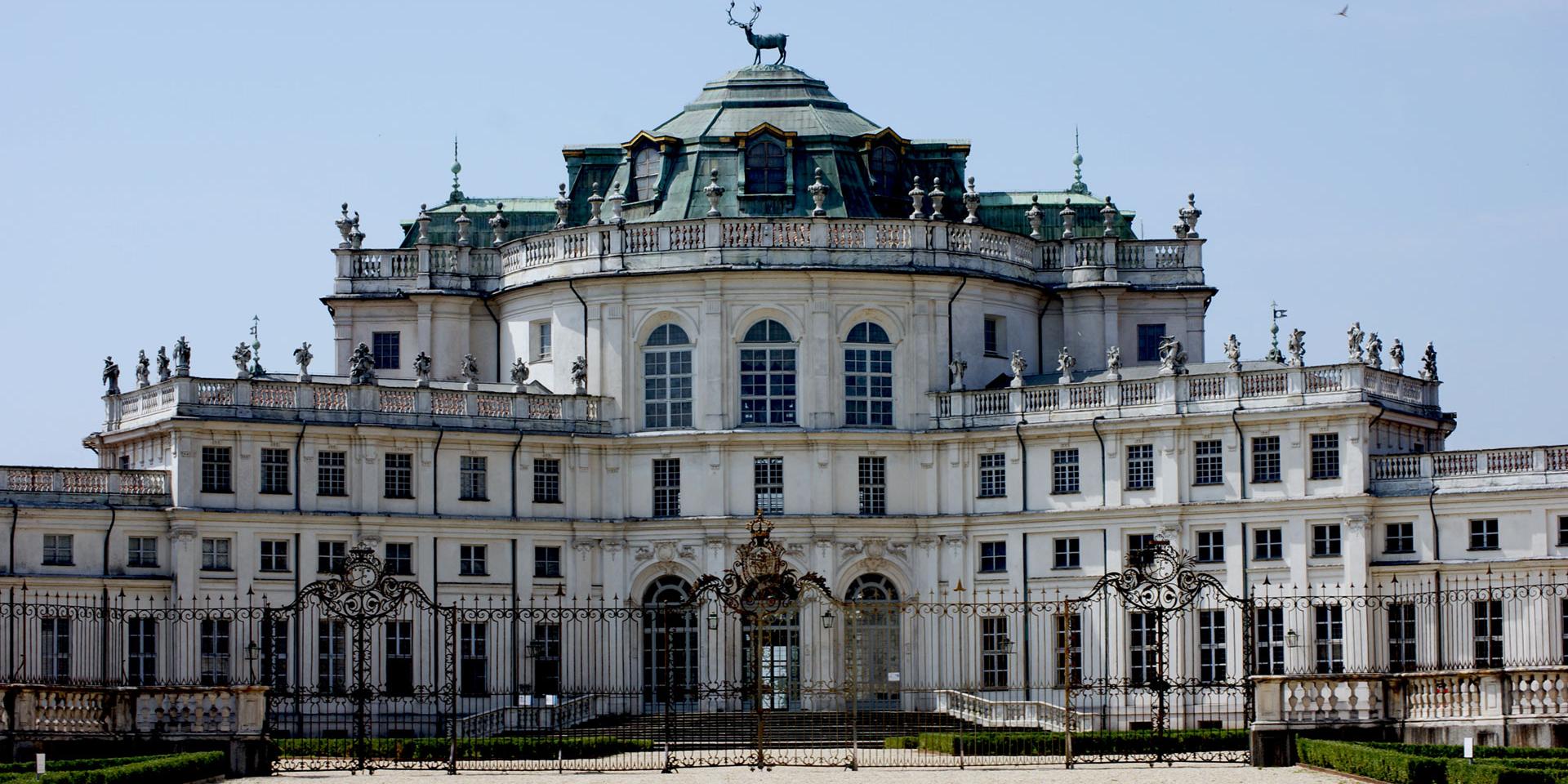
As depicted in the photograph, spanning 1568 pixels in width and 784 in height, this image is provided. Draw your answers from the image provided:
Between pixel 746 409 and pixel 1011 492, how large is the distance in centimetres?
737

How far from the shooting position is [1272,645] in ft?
265

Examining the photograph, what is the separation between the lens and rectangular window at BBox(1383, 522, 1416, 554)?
3179 inches

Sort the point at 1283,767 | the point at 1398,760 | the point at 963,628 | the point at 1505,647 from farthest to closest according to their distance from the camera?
the point at 963,628 < the point at 1505,647 < the point at 1283,767 < the point at 1398,760

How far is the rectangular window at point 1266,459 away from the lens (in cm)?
8181

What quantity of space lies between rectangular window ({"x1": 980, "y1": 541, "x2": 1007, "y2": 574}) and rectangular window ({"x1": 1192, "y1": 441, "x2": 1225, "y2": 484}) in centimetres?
576

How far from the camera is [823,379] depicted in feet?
282

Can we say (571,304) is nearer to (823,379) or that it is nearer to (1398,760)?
(823,379)

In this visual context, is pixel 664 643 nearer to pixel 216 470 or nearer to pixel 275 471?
pixel 275 471

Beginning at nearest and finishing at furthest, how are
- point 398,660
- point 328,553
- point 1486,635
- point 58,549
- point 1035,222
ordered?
point 1486,635, point 58,549, point 328,553, point 398,660, point 1035,222

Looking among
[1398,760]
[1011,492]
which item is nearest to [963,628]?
[1011,492]

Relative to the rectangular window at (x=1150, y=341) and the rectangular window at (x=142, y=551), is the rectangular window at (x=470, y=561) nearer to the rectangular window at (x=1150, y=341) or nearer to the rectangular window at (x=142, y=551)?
the rectangular window at (x=142, y=551)

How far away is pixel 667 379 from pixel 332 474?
9473 mm

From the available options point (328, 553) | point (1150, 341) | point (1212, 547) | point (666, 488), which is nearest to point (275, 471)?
point (328, 553)

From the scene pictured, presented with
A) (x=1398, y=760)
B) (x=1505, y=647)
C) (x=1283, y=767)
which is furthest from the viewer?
(x=1505, y=647)
